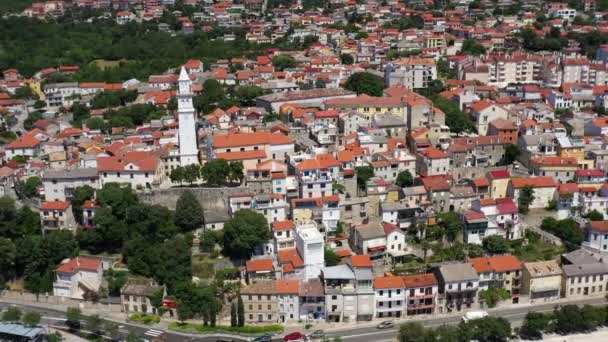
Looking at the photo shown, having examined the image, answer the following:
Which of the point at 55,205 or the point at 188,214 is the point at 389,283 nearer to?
the point at 188,214

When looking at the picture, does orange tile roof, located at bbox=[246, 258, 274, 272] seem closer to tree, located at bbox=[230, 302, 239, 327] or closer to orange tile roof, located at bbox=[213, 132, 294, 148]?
tree, located at bbox=[230, 302, 239, 327]

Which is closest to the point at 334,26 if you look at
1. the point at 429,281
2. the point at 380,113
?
the point at 380,113

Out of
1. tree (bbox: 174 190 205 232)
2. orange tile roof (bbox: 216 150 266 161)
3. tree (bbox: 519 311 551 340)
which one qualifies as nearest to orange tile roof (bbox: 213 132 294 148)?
orange tile roof (bbox: 216 150 266 161)

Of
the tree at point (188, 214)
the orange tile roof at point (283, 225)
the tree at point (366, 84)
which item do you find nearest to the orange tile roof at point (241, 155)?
the tree at point (188, 214)

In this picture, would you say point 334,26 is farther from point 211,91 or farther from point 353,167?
point 353,167

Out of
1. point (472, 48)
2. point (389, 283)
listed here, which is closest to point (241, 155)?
point (389, 283)

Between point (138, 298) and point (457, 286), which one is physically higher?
point (457, 286)
